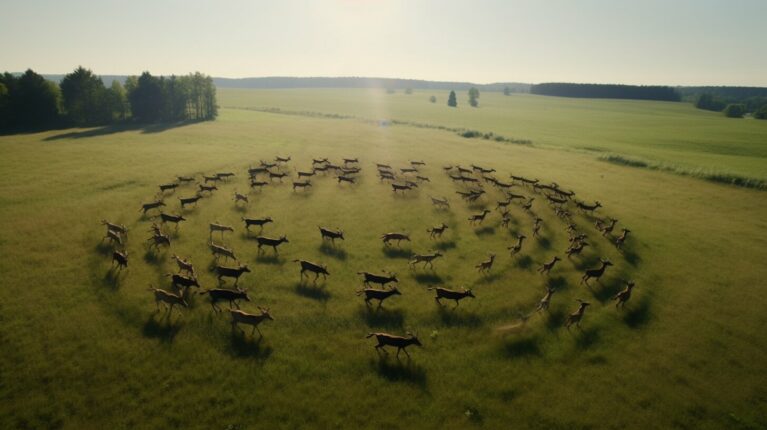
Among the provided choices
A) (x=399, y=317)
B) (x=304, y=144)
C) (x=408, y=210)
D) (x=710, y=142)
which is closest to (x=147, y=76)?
(x=304, y=144)

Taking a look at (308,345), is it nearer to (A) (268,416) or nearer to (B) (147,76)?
(A) (268,416)

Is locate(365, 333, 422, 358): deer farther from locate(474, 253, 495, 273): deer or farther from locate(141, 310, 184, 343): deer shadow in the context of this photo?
locate(141, 310, 184, 343): deer shadow

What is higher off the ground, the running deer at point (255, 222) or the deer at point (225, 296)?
the running deer at point (255, 222)

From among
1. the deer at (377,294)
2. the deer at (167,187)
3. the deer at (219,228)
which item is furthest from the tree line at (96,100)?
the deer at (377,294)

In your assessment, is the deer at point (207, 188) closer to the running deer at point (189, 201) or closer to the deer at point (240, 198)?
the running deer at point (189, 201)

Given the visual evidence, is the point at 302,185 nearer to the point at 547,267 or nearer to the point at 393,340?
the point at 547,267

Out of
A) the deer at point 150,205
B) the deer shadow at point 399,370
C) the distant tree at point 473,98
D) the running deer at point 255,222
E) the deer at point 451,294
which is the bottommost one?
the deer shadow at point 399,370
